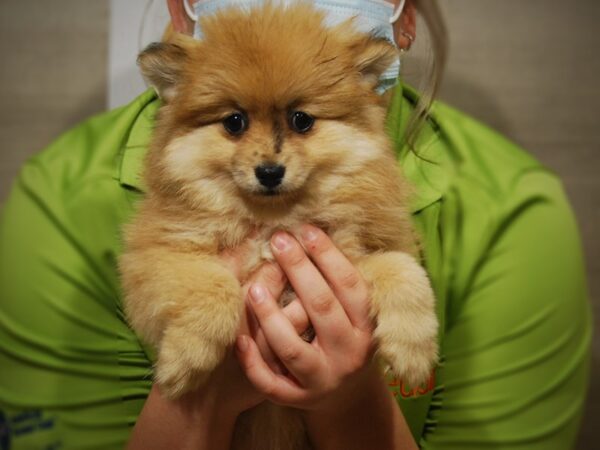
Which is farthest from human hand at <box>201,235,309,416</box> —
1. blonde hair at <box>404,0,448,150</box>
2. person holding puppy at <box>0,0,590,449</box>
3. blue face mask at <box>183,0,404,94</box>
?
blonde hair at <box>404,0,448,150</box>

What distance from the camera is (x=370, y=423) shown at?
99 centimetres

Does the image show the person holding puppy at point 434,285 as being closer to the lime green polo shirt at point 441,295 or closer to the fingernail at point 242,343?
the lime green polo shirt at point 441,295

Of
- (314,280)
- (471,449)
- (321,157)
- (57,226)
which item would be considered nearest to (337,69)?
(321,157)

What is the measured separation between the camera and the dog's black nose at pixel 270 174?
30.2 inches

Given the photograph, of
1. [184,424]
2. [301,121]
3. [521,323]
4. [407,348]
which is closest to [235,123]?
[301,121]

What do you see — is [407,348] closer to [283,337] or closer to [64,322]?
[283,337]

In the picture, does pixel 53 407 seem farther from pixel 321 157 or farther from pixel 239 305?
pixel 321 157

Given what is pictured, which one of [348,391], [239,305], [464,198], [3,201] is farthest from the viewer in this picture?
[464,198]

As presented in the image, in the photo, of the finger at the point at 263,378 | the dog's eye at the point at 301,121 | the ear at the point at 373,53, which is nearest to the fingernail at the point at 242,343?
the finger at the point at 263,378

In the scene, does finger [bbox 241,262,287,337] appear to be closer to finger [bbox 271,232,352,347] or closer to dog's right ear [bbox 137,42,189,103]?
finger [bbox 271,232,352,347]

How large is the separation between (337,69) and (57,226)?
0.69 meters

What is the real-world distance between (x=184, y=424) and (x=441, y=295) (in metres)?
0.58

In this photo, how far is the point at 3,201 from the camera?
3.49 feet

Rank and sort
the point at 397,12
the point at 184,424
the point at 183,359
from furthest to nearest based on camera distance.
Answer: the point at 397,12 → the point at 184,424 → the point at 183,359
